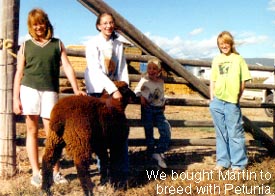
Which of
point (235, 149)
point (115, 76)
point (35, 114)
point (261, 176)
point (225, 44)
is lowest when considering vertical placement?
point (261, 176)

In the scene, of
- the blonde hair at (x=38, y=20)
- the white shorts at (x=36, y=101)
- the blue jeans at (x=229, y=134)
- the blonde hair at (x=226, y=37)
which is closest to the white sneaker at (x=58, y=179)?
the white shorts at (x=36, y=101)

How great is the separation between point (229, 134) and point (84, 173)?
228 cm

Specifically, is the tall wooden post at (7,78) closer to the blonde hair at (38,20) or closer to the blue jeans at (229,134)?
the blonde hair at (38,20)

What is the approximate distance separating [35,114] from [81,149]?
2.68 ft

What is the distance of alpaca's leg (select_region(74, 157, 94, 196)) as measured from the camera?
3.57m

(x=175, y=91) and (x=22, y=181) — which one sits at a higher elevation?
(x=175, y=91)

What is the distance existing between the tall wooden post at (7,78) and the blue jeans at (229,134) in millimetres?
2657

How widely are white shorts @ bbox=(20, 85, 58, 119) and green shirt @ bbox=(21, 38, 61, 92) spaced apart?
6 centimetres

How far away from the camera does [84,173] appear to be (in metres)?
3.60

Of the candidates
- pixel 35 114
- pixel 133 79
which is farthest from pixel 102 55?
pixel 133 79

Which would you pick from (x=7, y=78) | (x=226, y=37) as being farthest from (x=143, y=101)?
(x=7, y=78)

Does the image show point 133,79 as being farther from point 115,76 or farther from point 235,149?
point 235,149

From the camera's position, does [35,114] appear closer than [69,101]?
No

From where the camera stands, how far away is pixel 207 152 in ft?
20.6
